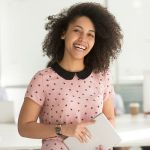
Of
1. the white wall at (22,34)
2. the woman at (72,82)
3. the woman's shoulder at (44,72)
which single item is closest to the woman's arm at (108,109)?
the woman at (72,82)

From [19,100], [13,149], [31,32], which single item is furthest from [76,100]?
[31,32]

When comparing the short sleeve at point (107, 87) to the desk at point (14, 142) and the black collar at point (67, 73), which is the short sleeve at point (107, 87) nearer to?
the black collar at point (67, 73)

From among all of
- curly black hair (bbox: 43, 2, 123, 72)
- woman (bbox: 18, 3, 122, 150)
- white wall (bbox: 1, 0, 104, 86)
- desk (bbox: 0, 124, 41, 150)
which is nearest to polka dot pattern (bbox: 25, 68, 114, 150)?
woman (bbox: 18, 3, 122, 150)

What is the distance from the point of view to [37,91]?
4.75 ft

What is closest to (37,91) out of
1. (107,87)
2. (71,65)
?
(71,65)

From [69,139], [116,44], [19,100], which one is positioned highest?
[116,44]

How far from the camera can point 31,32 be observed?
4383 mm

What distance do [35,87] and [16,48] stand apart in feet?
9.93

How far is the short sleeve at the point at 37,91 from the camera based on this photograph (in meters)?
1.44

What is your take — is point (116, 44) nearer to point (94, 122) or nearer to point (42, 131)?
point (94, 122)

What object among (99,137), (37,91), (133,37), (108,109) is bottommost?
(99,137)

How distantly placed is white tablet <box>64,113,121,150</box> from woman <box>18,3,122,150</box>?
28 millimetres

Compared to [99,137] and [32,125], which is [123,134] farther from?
[32,125]

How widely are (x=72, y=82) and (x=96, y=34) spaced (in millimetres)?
226
